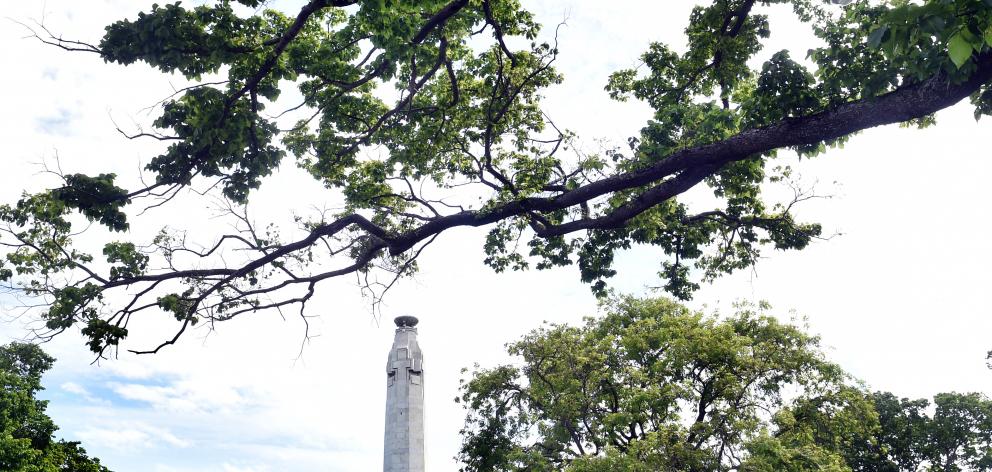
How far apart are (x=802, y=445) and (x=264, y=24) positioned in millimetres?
17689

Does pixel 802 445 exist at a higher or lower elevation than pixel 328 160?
lower

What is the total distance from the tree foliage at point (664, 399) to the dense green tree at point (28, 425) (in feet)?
46.2

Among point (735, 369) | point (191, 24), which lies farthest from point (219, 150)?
point (735, 369)

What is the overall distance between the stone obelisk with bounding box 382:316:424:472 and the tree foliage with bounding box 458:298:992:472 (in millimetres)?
3677

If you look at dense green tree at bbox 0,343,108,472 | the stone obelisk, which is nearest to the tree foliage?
the stone obelisk

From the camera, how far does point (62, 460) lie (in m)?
27.1

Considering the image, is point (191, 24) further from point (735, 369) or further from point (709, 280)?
point (735, 369)

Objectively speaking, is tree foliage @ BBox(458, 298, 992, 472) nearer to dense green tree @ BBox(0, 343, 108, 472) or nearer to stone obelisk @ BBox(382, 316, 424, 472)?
stone obelisk @ BBox(382, 316, 424, 472)

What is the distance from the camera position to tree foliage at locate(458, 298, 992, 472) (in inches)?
730

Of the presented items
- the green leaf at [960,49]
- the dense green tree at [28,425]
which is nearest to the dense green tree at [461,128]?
the green leaf at [960,49]

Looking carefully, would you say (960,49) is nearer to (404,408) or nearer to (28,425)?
(404,408)

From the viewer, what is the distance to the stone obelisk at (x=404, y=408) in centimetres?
1797

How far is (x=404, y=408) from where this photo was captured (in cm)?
1833

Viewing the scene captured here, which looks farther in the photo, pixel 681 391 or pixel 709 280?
pixel 681 391
